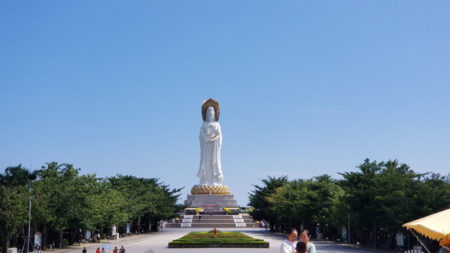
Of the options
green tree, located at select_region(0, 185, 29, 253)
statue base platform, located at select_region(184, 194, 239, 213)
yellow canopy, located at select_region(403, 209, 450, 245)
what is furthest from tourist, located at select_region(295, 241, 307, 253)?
statue base platform, located at select_region(184, 194, 239, 213)

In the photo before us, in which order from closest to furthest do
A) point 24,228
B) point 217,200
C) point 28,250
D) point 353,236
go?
point 28,250
point 24,228
point 353,236
point 217,200

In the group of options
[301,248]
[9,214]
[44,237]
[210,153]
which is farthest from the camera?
[210,153]

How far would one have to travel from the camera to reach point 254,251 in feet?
106

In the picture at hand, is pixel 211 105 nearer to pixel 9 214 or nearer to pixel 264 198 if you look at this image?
pixel 264 198

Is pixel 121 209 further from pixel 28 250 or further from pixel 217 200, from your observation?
pixel 217 200

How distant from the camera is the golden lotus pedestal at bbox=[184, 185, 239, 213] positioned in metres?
71.7

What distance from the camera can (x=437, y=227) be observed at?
848cm

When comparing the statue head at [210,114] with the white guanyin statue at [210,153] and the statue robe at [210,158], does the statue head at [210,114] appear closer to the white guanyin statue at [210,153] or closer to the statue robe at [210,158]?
the white guanyin statue at [210,153]

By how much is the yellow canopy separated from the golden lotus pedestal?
6123cm

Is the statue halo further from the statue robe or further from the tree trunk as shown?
the tree trunk

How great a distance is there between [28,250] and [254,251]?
527 inches

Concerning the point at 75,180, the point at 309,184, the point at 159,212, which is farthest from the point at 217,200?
the point at 75,180

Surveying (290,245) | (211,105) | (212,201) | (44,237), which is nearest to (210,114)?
(211,105)

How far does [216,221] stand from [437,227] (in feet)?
189
